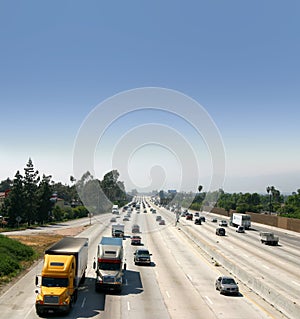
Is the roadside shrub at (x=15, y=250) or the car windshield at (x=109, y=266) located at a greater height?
the car windshield at (x=109, y=266)

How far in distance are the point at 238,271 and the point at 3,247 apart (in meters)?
25.8

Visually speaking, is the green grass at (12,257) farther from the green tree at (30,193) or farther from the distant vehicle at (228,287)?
the green tree at (30,193)

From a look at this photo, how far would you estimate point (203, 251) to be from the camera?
5262 cm

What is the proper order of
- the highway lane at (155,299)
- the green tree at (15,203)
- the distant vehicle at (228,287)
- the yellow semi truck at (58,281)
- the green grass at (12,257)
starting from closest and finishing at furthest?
the yellow semi truck at (58,281)
the highway lane at (155,299)
the distant vehicle at (228,287)
the green grass at (12,257)
the green tree at (15,203)

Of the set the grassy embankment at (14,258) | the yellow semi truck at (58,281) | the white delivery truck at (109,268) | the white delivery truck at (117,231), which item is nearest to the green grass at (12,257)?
the grassy embankment at (14,258)

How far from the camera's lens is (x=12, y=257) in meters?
40.9

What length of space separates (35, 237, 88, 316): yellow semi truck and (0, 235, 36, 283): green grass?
409 inches

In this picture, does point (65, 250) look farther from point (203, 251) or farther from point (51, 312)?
point (203, 251)

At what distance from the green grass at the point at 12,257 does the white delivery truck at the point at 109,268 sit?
30.2 feet

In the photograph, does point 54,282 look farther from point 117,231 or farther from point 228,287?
point 117,231

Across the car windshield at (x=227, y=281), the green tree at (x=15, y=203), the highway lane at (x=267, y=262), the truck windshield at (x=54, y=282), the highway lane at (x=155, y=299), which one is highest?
the green tree at (x=15, y=203)

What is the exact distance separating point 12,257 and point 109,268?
16.3 m

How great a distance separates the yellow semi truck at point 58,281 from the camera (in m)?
22.7

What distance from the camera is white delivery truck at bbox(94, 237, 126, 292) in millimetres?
28594
